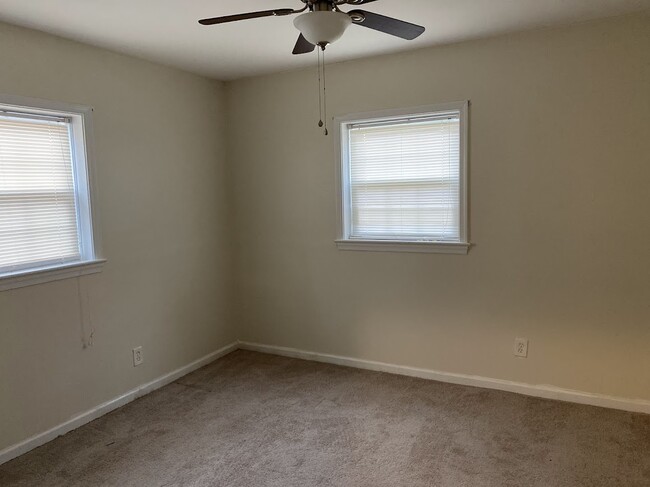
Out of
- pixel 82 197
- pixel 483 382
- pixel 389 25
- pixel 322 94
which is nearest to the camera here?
pixel 389 25

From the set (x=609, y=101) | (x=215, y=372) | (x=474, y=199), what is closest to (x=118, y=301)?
(x=215, y=372)

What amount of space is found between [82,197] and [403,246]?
2.23 metres

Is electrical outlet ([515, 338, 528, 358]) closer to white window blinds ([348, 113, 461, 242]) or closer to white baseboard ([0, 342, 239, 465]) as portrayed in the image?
white window blinds ([348, 113, 461, 242])

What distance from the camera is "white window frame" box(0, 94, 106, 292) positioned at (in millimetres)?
2723

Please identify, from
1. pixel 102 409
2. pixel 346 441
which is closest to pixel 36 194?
pixel 102 409

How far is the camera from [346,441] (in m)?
2.66

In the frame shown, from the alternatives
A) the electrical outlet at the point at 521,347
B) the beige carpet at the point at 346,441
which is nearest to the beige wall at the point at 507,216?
the electrical outlet at the point at 521,347

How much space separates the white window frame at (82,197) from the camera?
272 centimetres

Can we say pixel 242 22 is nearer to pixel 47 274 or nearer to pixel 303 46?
pixel 303 46

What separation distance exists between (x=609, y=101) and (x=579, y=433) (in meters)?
1.98

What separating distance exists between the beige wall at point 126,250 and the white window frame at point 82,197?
58mm

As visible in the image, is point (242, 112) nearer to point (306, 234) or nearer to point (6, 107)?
point (306, 234)

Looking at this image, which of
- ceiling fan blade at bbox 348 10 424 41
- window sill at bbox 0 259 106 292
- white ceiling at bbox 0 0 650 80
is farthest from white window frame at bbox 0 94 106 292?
ceiling fan blade at bbox 348 10 424 41

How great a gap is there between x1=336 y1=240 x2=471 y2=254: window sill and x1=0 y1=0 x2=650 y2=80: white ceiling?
1387 millimetres
